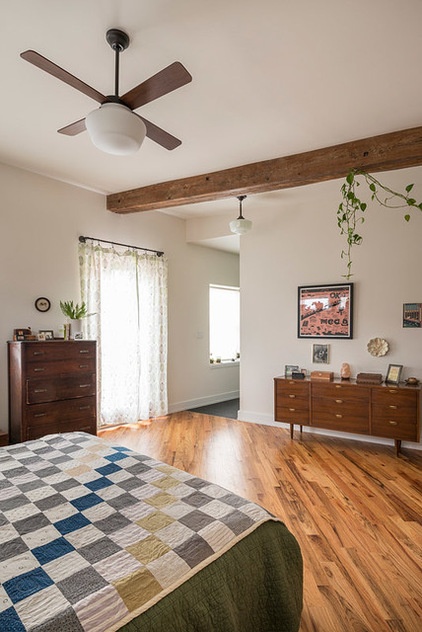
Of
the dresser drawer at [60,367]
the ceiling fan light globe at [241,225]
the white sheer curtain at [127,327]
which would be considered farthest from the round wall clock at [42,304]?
the ceiling fan light globe at [241,225]

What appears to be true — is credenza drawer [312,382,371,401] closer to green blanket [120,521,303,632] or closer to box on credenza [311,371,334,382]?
box on credenza [311,371,334,382]

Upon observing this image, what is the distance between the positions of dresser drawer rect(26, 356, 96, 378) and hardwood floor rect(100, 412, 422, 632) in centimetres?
97

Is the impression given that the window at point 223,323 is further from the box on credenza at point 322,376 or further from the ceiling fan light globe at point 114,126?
the ceiling fan light globe at point 114,126

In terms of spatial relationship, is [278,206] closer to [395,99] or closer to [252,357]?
[252,357]

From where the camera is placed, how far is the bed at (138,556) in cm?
98

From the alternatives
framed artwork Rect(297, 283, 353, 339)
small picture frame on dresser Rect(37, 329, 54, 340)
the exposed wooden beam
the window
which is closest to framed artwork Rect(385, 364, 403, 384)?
framed artwork Rect(297, 283, 353, 339)

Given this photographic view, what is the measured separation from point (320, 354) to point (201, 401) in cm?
233

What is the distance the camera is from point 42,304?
13.0 feet

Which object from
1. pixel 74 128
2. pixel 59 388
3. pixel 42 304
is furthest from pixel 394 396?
pixel 42 304

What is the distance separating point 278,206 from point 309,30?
292 centimetres

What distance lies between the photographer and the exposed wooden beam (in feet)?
9.77

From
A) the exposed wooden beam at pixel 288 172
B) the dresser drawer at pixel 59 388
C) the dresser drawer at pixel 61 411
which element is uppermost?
the exposed wooden beam at pixel 288 172

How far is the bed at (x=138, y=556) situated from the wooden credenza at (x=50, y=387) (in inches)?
70.6

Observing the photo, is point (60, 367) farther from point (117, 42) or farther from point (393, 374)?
point (393, 374)
